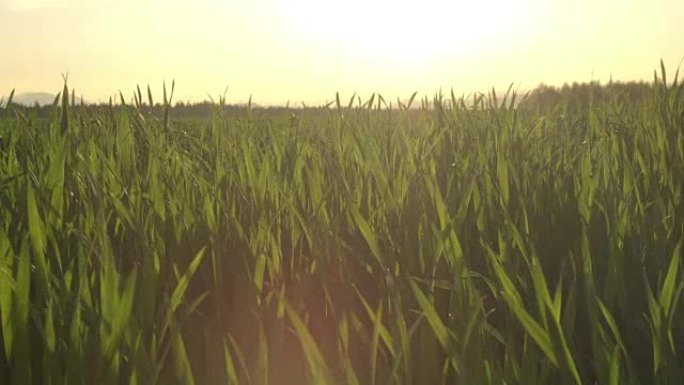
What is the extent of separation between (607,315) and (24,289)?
0.60 meters

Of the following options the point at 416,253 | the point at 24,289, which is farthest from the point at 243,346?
the point at 416,253

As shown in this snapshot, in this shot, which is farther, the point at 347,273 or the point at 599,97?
the point at 599,97

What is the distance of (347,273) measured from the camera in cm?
102

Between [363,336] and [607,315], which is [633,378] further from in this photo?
[363,336]

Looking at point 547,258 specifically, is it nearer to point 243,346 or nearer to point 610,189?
point 610,189

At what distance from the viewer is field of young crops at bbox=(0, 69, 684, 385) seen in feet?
2.30

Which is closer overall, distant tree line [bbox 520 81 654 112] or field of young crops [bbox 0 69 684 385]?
field of young crops [bbox 0 69 684 385]

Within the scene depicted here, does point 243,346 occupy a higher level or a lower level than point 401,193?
lower

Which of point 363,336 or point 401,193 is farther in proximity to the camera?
point 401,193

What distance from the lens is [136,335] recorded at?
734mm

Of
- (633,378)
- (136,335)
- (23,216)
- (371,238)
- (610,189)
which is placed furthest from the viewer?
(610,189)

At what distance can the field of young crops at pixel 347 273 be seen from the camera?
700mm

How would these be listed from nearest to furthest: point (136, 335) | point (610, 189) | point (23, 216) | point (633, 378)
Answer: point (633, 378)
point (136, 335)
point (23, 216)
point (610, 189)

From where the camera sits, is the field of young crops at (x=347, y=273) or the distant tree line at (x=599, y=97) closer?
the field of young crops at (x=347, y=273)
